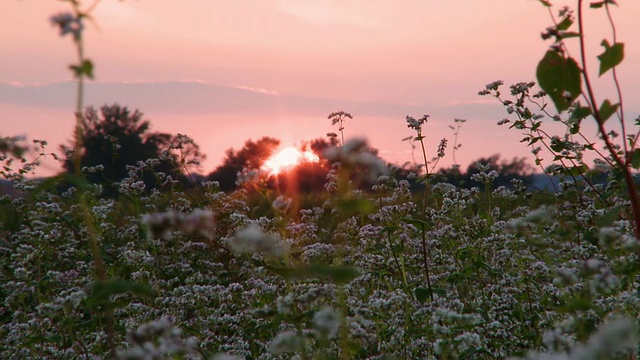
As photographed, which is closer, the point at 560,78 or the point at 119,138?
the point at 560,78

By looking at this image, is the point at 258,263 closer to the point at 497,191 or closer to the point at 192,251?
the point at 192,251

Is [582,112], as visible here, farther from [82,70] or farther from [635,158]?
[82,70]

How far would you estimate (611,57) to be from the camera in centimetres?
296

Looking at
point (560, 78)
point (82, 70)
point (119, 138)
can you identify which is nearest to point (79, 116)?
point (82, 70)

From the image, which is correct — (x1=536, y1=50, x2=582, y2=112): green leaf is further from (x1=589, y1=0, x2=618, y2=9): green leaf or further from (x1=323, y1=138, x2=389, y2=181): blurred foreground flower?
(x1=323, y1=138, x2=389, y2=181): blurred foreground flower

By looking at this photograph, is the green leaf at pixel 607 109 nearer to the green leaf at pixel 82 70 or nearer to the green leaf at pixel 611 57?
the green leaf at pixel 611 57

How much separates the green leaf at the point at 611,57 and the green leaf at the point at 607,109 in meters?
0.14

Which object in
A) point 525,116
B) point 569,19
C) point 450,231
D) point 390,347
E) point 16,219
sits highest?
point 569,19

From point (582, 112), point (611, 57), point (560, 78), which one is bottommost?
point (582, 112)

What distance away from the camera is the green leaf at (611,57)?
2.95 m

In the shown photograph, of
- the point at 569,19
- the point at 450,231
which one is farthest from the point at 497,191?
the point at 569,19

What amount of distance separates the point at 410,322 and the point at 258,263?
2.99 m

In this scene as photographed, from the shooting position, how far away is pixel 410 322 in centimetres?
454

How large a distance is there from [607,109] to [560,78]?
28 centimetres
